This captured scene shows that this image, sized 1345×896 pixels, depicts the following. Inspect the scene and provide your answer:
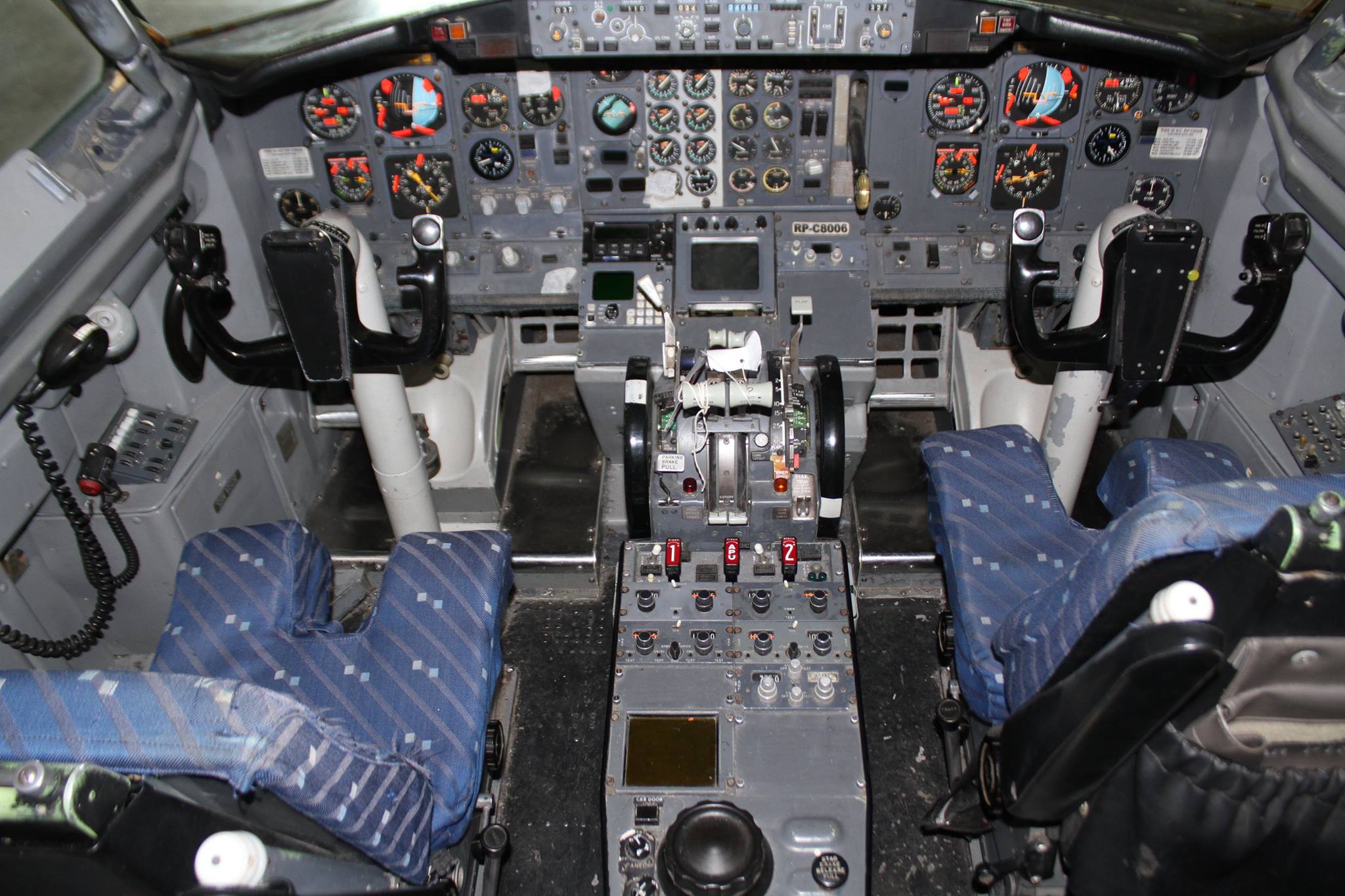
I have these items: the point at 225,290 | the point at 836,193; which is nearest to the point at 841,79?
the point at 836,193

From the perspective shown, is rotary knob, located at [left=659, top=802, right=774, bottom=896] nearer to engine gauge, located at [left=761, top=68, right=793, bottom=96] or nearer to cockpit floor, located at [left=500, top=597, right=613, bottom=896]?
cockpit floor, located at [left=500, top=597, right=613, bottom=896]

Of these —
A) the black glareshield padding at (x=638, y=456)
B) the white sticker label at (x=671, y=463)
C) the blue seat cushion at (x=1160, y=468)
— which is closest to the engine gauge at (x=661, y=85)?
the black glareshield padding at (x=638, y=456)

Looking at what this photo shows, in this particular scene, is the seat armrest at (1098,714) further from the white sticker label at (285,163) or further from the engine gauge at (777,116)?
the white sticker label at (285,163)

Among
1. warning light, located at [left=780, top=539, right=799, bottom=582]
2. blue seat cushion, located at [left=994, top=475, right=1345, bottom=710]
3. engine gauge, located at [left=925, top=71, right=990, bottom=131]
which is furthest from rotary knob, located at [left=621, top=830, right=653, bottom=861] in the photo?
engine gauge, located at [left=925, top=71, right=990, bottom=131]

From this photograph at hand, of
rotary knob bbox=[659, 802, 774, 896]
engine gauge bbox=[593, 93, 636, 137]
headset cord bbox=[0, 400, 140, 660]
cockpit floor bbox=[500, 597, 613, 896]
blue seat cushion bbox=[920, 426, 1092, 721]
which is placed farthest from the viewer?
engine gauge bbox=[593, 93, 636, 137]

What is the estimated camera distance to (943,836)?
2875 millimetres

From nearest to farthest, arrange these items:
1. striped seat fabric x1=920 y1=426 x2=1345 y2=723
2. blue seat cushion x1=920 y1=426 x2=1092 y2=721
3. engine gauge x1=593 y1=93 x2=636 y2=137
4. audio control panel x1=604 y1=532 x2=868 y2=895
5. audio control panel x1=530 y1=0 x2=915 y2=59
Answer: striped seat fabric x1=920 y1=426 x2=1345 y2=723
audio control panel x1=604 y1=532 x2=868 y2=895
blue seat cushion x1=920 y1=426 x2=1092 y2=721
audio control panel x1=530 y1=0 x2=915 y2=59
engine gauge x1=593 y1=93 x2=636 y2=137

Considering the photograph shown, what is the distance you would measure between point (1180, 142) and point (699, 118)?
1.89 meters

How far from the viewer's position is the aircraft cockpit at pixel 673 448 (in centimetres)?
144

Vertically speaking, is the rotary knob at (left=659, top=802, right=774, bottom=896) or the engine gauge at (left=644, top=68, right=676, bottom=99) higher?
the engine gauge at (left=644, top=68, right=676, bottom=99)

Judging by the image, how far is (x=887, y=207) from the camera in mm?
3924

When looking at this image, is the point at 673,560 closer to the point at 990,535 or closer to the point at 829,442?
the point at 829,442

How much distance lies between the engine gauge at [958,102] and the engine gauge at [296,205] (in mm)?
2544

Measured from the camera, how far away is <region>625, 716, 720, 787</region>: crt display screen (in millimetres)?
2455
